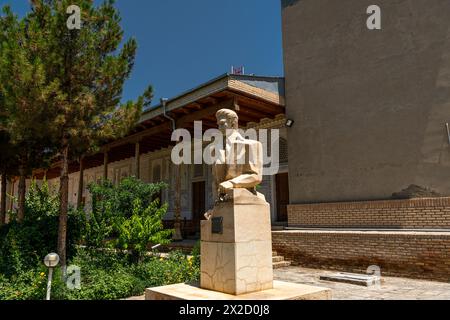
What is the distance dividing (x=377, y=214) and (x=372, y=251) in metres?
1.25

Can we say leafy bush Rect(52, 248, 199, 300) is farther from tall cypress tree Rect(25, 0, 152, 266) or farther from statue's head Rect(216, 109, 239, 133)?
statue's head Rect(216, 109, 239, 133)

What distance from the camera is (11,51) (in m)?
6.05

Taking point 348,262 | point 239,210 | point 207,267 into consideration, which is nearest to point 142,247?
point 207,267

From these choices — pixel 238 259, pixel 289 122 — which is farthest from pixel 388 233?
pixel 238 259

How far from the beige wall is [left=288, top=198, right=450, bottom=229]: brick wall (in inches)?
10.4

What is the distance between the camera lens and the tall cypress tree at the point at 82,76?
6680mm

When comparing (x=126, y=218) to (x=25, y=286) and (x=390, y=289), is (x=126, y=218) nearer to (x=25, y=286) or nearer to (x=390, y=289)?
(x=25, y=286)

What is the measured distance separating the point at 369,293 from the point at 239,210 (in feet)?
10.6

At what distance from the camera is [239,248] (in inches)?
158

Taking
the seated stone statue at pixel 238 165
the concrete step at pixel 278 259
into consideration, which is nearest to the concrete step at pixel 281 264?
the concrete step at pixel 278 259

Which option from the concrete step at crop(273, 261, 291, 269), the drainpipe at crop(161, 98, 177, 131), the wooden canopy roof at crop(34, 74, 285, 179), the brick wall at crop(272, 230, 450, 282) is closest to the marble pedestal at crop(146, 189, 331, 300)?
the brick wall at crop(272, 230, 450, 282)

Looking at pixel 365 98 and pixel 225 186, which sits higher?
pixel 365 98
